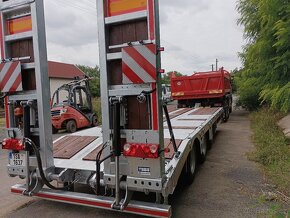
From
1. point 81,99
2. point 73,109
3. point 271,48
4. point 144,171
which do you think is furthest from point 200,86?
point 144,171

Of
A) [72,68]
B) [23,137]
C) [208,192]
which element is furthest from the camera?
[72,68]

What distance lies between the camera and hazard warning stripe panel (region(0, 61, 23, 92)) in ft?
12.8

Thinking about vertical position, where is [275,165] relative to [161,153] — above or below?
below

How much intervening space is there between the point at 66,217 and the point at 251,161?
4.34 metres

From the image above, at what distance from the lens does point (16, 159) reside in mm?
4047

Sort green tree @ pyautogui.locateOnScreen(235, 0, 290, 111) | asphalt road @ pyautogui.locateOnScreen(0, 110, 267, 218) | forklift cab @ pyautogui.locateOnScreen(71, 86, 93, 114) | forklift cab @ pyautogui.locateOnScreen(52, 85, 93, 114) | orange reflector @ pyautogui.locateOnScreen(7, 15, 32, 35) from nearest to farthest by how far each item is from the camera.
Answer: orange reflector @ pyautogui.locateOnScreen(7, 15, 32, 35) < asphalt road @ pyautogui.locateOnScreen(0, 110, 267, 218) < green tree @ pyautogui.locateOnScreen(235, 0, 290, 111) < forklift cab @ pyautogui.locateOnScreen(52, 85, 93, 114) < forklift cab @ pyautogui.locateOnScreen(71, 86, 93, 114)

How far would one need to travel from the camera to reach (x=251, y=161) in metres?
6.74

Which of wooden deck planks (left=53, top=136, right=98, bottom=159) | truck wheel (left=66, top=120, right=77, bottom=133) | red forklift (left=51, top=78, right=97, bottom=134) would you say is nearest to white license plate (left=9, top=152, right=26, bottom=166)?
wooden deck planks (left=53, top=136, right=98, bottom=159)

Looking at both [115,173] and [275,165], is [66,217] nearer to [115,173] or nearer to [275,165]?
[115,173]

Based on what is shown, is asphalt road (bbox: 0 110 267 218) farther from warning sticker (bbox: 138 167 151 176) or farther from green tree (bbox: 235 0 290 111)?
green tree (bbox: 235 0 290 111)

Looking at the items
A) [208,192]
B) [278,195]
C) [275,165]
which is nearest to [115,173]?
[208,192]

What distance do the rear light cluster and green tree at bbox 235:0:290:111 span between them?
523 centimetres

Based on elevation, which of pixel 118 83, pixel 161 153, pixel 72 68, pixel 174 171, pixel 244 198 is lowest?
pixel 244 198

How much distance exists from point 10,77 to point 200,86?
1103 cm
